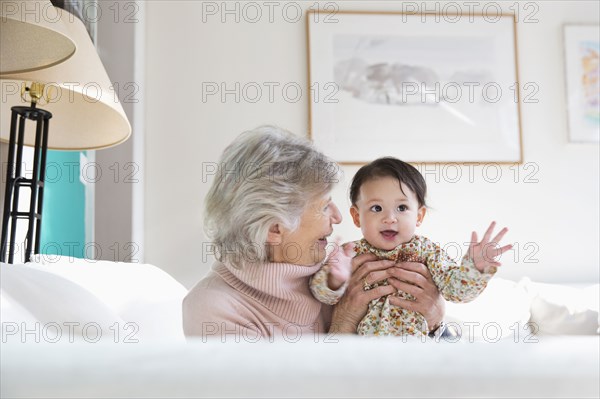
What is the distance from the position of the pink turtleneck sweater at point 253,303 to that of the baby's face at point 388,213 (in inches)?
6.2

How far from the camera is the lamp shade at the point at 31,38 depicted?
1650 millimetres

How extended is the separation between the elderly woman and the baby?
0.02 m

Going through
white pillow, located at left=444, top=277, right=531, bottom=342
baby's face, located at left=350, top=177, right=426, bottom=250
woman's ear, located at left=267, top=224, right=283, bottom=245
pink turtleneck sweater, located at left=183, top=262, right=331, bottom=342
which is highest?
baby's face, located at left=350, top=177, right=426, bottom=250

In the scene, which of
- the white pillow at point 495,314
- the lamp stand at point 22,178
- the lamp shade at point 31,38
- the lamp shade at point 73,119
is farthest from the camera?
the white pillow at point 495,314

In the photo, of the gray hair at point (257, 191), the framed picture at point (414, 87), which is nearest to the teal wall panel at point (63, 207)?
the framed picture at point (414, 87)

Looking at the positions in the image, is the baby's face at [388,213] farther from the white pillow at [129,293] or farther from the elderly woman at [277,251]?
the white pillow at [129,293]

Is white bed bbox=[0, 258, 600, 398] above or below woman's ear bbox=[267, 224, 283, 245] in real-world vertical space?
below

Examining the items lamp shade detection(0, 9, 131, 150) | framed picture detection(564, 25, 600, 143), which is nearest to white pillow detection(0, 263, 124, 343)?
lamp shade detection(0, 9, 131, 150)

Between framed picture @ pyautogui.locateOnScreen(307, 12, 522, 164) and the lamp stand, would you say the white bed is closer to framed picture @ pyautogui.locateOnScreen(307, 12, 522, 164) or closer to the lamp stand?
the lamp stand

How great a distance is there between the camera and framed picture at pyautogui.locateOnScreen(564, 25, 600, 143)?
3.59 metres

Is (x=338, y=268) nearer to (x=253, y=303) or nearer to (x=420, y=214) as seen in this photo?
(x=253, y=303)

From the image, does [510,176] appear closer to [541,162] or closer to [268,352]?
[541,162]

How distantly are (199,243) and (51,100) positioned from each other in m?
1.27

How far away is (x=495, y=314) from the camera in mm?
2746
